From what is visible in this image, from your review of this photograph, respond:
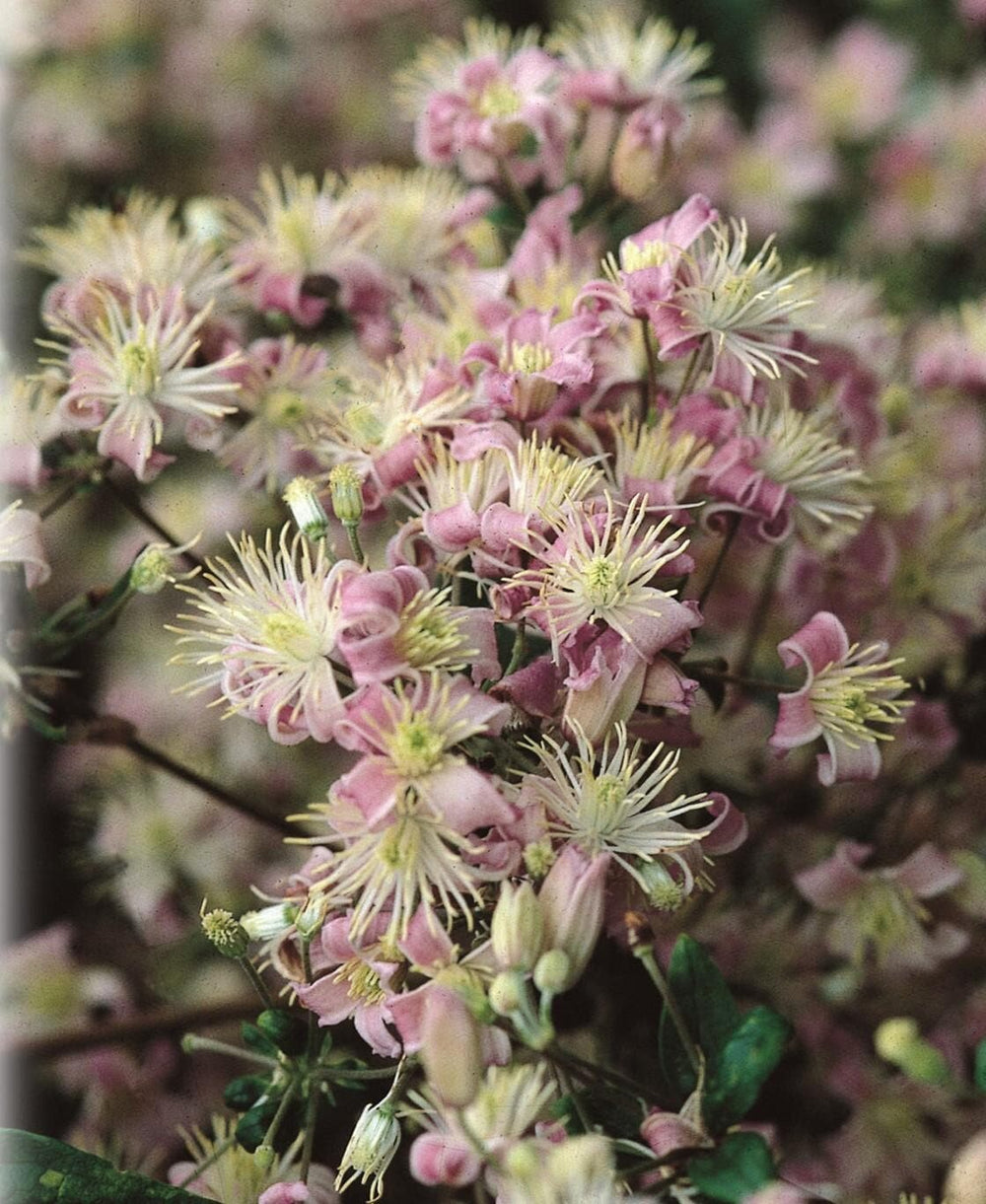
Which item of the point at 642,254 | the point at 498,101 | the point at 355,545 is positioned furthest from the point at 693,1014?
the point at 498,101

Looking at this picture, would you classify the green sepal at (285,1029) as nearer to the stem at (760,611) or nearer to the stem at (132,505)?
the stem at (132,505)

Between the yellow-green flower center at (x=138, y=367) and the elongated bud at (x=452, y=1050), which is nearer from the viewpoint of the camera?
the elongated bud at (x=452, y=1050)

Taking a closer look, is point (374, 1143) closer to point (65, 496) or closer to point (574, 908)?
point (574, 908)

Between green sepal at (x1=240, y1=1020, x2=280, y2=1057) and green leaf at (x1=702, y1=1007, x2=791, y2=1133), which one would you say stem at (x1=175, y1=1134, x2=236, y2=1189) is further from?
green leaf at (x1=702, y1=1007, x2=791, y2=1133)

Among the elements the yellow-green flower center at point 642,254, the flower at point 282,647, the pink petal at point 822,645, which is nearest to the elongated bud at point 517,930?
the flower at point 282,647

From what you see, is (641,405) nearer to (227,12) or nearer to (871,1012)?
(871,1012)
